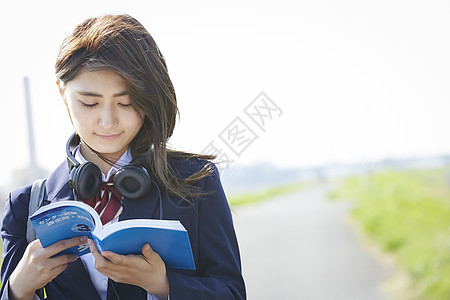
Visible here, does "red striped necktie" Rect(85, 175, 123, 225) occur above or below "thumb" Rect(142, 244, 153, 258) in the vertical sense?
above

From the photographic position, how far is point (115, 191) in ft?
5.49

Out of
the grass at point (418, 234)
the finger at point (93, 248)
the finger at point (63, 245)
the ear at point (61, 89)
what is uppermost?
the ear at point (61, 89)

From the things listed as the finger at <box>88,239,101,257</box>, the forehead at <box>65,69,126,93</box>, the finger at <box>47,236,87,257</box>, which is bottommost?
the finger at <box>88,239,101,257</box>

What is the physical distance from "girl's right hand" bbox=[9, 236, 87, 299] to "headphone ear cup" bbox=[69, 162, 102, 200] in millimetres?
165

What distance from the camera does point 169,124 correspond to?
69.5 inches

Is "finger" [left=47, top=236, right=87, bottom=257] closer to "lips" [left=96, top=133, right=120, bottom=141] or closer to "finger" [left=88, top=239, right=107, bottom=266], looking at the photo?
"finger" [left=88, top=239, right=107, bottom=266]

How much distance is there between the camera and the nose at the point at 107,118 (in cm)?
155

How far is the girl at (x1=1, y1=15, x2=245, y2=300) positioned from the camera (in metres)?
1.53

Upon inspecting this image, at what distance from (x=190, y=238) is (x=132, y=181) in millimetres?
267

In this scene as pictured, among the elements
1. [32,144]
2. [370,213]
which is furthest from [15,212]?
[370,213]

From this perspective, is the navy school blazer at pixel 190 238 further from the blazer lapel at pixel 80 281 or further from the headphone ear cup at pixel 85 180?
the headphone ear cup at pixel 85 180

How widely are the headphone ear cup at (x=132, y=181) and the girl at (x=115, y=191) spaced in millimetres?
13

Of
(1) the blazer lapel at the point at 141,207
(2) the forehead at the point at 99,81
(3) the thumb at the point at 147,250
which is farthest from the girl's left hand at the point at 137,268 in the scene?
(2) the forehead at the point at 99,81

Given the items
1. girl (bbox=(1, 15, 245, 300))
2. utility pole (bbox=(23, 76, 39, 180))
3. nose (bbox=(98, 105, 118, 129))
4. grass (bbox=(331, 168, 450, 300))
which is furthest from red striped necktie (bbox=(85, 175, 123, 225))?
grass (bbox=(331, 168, 450, 300))
